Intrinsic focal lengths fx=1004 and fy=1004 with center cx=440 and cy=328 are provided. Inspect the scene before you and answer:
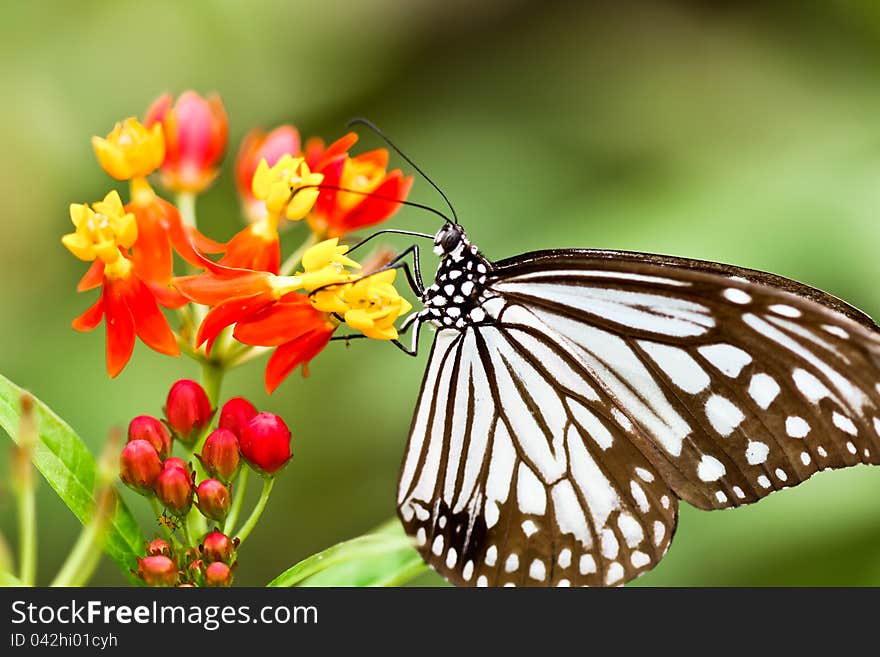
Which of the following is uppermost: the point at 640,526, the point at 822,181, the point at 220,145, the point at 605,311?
the point at 822,181

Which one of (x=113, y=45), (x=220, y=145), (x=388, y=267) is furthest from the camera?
(x=113, y=45)

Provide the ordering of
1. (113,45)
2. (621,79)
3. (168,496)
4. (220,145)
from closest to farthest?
(168,496), (220,145), (113,45), (621,79)

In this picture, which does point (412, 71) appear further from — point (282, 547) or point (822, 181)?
point (282, 547)

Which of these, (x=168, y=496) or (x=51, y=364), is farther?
(x=51, y=364)

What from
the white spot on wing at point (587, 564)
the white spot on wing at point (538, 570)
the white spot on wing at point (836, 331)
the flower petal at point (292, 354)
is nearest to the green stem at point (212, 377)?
the flower petal at point (292, 354)

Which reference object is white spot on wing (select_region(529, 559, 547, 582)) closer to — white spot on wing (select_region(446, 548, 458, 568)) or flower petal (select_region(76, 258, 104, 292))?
white spot on wing (select_region(446, 548, 458, 568))

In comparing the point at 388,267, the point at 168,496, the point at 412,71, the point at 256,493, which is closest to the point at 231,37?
the point at 412,71

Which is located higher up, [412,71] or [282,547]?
[412,71]
